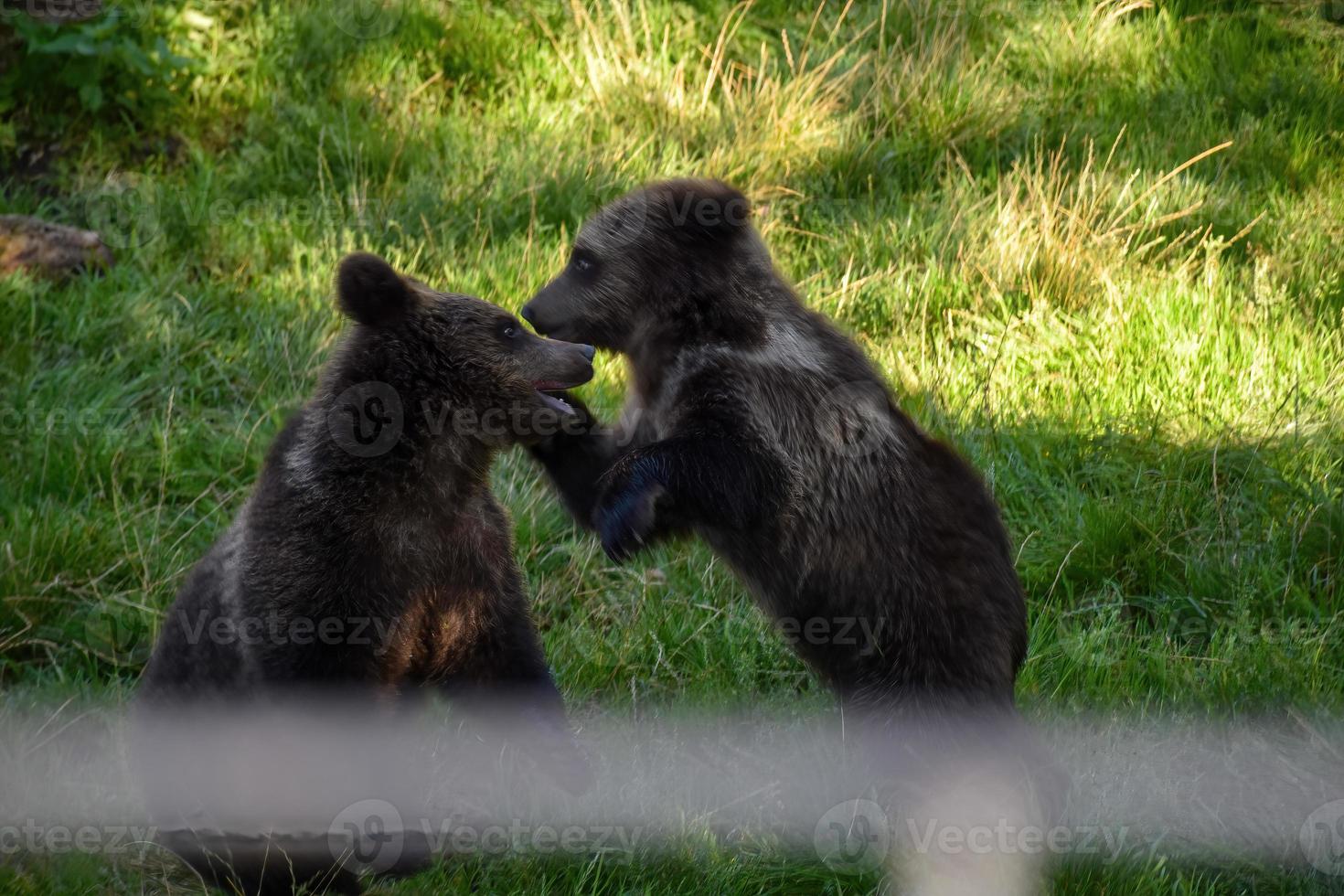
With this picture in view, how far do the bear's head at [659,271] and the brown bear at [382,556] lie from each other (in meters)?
0.29

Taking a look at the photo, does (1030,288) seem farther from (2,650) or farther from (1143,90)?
(2,650)

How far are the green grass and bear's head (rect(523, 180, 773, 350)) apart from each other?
1.09 m

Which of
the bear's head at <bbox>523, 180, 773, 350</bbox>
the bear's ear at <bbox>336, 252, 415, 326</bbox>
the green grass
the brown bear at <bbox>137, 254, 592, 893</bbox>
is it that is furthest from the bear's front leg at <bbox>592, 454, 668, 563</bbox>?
the green grass

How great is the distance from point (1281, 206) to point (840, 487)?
393 centimetres

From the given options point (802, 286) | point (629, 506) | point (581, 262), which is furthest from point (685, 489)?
point (802, 286)

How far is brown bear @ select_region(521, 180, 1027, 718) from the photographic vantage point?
4.05m

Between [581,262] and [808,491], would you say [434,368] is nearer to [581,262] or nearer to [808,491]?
[581,262]

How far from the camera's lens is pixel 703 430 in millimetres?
4145

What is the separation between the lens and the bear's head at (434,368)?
165 inches

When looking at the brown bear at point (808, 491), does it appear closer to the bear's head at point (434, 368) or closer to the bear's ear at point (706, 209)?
the bear's ear at point (706, 209)

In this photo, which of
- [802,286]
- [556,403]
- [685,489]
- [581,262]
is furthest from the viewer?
[802,286]

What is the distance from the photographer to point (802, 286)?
670cm

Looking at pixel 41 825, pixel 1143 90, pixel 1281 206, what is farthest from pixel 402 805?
pixel 1143 90

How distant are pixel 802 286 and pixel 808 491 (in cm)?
266
